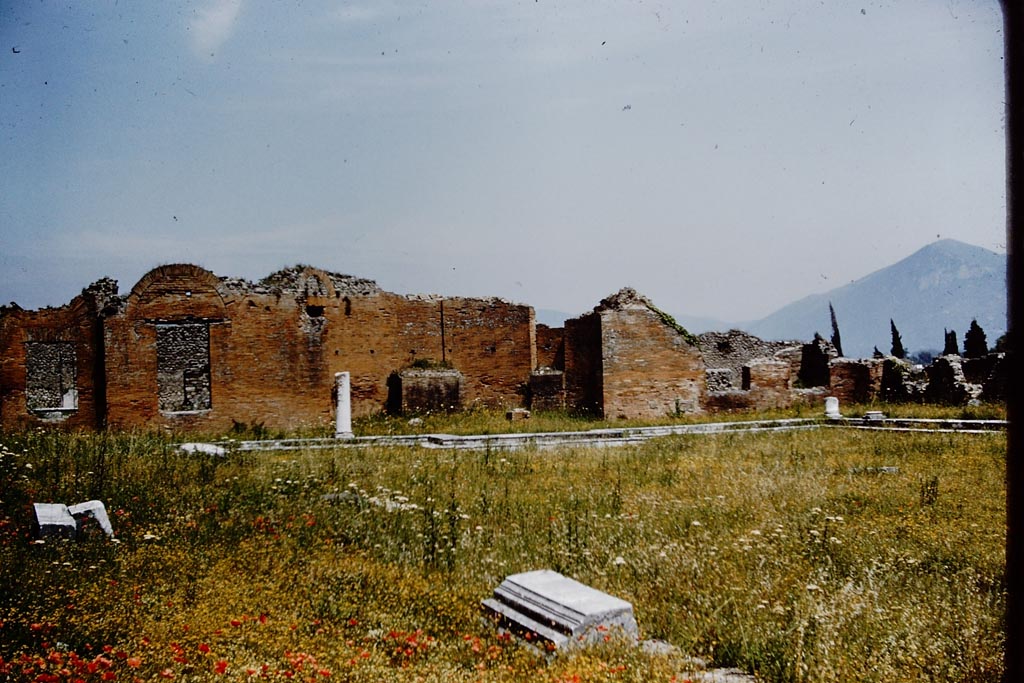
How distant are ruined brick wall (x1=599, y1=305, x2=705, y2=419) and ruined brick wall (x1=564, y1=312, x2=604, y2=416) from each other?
0.28 m

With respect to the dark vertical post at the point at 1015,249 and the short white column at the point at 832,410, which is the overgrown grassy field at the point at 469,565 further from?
the short white column at the point at 832,410

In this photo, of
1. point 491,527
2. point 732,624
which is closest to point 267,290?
point 491,527

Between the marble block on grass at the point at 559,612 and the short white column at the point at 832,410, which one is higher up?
the short white column at the point at 832,410

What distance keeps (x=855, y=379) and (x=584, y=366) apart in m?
8.01

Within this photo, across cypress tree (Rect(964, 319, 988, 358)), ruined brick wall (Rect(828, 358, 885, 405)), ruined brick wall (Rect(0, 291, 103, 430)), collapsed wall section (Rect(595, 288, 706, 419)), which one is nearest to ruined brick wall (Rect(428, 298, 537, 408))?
collapsed wall section (Rect(595, 288, 706, 419))

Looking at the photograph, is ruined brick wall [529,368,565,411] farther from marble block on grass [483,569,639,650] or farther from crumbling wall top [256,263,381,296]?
marble block on grass [483,569,639,650]

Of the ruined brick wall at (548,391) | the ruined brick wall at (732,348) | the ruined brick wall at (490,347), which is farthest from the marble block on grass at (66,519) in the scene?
the ruined brick wall at (732,348)

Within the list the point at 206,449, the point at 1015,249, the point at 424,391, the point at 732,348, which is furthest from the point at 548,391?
the point at 1015,249

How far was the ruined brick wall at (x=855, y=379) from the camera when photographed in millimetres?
21344

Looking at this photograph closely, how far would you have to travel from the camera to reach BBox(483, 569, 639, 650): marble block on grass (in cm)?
428

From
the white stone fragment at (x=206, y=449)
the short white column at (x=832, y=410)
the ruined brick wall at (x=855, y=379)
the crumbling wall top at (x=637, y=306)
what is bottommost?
the short white column at (x=832, y=410)

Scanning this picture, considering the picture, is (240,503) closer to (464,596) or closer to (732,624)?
(464,596)

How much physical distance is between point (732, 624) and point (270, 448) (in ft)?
33.0

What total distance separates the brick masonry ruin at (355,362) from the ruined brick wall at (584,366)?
0.16 feet
